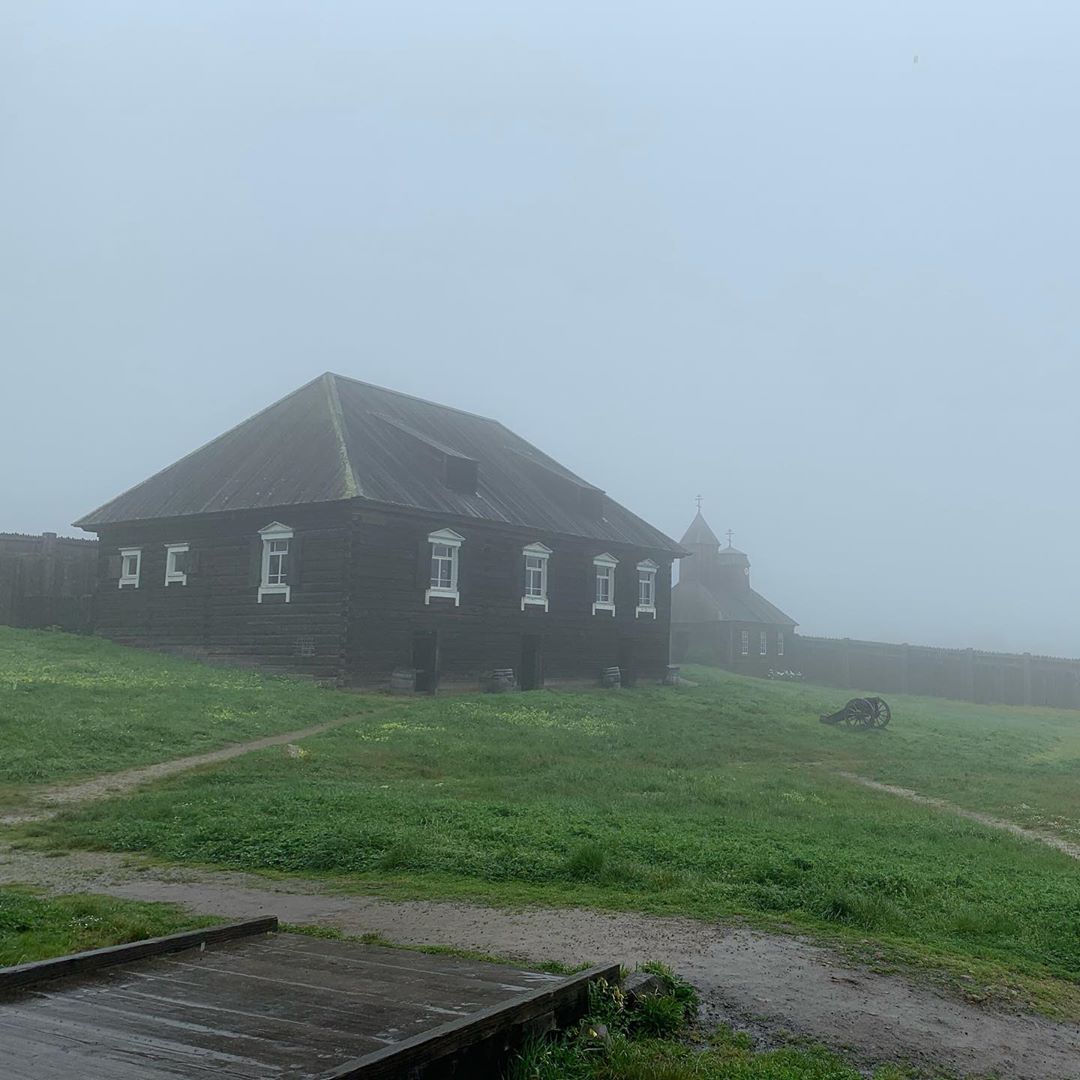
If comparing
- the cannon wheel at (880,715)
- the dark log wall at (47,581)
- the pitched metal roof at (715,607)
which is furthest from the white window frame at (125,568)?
the pitched metal roof at (715,607)

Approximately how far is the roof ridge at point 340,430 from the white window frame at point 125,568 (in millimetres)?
8169

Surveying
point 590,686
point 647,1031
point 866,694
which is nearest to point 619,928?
point 647,1031

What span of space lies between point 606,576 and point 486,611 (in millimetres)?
7074

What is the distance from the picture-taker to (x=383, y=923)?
8281mm

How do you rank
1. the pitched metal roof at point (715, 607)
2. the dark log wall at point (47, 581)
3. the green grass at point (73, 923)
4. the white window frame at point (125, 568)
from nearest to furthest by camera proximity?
the green grass at point (73, 923), the white window frame at point (125, 568), the dark log wall at point (47, 581), the pitched metal roof at point (715, 607)

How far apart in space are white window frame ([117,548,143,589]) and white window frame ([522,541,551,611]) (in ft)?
43.2

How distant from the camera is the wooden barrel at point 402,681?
31141mm

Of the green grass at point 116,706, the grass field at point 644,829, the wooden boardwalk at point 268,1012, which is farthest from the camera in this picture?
the green grass at point 116,706

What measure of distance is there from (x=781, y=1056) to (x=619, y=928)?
9.21ft

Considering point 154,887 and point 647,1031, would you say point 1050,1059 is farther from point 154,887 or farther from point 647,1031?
point 154,887

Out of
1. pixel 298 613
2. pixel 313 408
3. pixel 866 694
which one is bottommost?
pixel 866 694

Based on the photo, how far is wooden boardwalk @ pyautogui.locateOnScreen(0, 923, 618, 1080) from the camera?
4.45m

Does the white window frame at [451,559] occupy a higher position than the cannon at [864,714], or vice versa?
the white window frame at [451,559]

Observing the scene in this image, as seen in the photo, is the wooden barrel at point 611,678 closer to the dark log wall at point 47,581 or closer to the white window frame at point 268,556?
the white window frame at point 268,556
